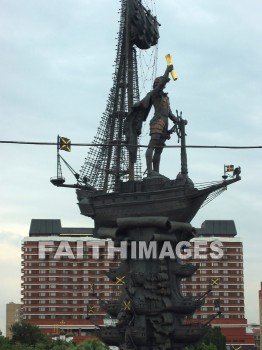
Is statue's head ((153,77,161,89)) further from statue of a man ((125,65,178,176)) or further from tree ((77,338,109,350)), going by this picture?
tree ((77,338,109,350))

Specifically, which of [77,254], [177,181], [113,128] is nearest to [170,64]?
[177,181]

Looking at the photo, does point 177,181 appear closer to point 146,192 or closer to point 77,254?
point 146,192

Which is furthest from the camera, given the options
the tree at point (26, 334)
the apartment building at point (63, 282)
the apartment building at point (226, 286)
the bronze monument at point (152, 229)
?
the apartment building at point (226, 286)

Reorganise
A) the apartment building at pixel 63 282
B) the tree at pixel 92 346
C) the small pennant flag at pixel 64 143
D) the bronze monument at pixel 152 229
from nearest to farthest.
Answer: the small pennant flag at pixel 64 143
the bronze monument at pixel 152 229
the tree at pixel 92 346
the apartment building at pixel 63 282

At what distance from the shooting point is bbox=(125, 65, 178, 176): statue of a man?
1994 inches

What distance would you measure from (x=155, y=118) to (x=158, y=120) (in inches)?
13.2

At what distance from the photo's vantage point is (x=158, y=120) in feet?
167

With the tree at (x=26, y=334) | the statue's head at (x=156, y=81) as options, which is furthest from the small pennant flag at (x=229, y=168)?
the tree at (x=26, y=334)

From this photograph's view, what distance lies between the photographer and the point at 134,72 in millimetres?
59844

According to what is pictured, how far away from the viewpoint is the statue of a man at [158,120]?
50.6 metres

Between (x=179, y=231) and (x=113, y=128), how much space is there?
705 inches

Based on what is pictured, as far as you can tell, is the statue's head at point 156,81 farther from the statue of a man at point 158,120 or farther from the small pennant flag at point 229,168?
the small pennant flag at point 229,168

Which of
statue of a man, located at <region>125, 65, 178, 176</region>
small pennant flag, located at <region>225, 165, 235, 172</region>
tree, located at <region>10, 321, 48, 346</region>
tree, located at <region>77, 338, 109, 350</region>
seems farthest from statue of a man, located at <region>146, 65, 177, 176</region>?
tree, located at <region>10, 321, 48, 346</region>

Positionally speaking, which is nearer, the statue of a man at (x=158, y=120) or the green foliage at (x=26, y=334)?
the statue of a man at (x=158, y=120)
